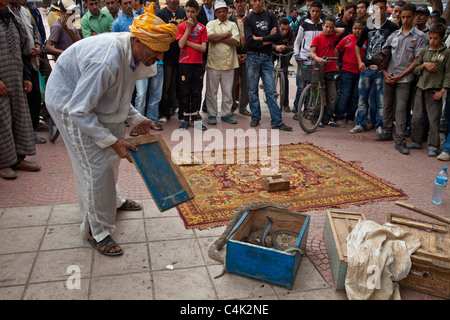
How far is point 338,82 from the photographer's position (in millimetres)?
7918

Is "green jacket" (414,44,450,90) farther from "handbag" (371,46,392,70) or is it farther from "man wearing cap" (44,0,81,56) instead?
"man wearing cap" (44,0,81,56)

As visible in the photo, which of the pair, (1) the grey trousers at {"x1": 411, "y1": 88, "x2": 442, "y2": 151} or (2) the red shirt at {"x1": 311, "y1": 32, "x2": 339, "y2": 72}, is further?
(2) the red shirt at {"x1": 311, "y1": 32, "x2": 339, "y2": 72}

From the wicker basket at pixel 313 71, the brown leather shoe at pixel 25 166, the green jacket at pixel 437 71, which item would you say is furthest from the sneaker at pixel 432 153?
the brown leather shoe at pixel 25 166

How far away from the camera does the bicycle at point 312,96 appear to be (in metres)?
7.04

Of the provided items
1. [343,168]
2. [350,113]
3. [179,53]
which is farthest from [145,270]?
[350,113]

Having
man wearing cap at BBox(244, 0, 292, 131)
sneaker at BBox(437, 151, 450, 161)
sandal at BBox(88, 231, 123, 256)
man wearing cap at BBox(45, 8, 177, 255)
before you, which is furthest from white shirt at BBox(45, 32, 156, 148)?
sneaker at BBox(437, 151, 450, 161)

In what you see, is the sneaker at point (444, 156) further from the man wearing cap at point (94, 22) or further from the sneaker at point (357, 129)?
the man wearing cap at point (94, 22)

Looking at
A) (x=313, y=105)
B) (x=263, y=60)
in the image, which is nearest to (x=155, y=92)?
(x=263, y=60)

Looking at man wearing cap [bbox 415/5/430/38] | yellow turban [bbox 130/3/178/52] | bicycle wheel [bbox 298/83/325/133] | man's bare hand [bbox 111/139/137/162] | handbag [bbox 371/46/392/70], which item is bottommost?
bicycle wheel [bbox 298/83/325/133]

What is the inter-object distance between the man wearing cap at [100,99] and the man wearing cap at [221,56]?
13.7 feet

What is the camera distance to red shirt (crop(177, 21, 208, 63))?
22.7 ft

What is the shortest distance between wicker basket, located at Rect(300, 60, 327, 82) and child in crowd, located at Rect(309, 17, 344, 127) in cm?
13

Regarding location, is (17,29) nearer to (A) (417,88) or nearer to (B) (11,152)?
(B) (11,152)

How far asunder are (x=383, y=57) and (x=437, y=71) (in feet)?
3.00
